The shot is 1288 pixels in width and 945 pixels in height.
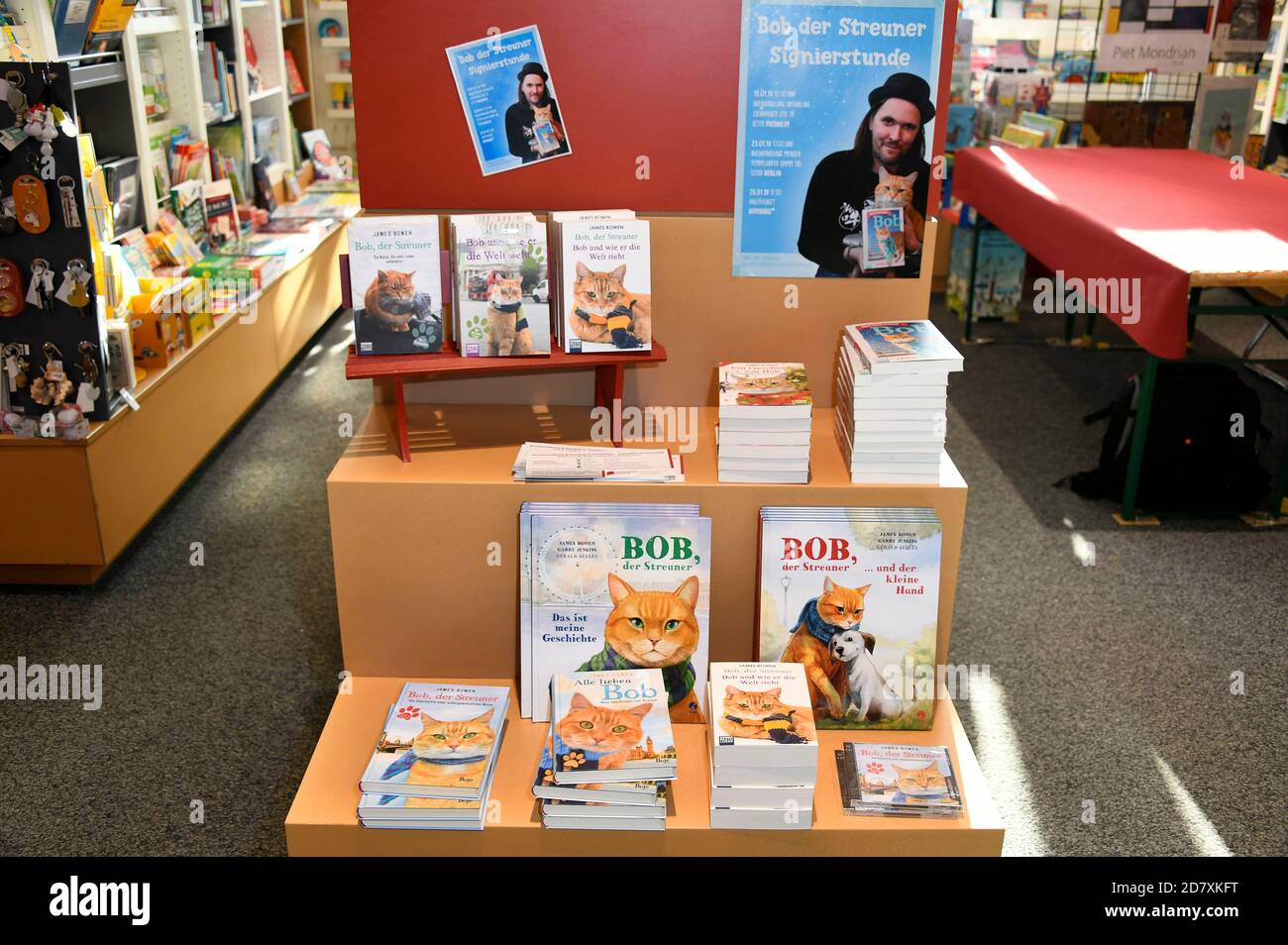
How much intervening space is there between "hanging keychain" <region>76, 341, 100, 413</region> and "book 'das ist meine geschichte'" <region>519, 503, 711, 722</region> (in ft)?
6.32

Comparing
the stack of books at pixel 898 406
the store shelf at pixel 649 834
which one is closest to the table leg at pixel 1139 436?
the stack of books at pixel 898 406

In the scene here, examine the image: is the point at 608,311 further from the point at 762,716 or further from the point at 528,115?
the point at 762,716

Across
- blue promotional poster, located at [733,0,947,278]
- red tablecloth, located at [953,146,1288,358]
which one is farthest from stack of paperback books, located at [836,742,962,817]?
red tablecloth, located at [953,146,1288,358]

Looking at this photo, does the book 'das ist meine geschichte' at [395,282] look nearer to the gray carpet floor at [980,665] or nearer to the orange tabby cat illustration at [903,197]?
the orange tabby cat illustration at [903,197]

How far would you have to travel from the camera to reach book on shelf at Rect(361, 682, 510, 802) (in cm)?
209

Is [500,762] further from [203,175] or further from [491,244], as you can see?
[203,175]

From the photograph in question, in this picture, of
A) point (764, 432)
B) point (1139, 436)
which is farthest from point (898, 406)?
point (1139, 436)

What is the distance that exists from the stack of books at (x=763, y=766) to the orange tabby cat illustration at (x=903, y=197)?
43.3 inches

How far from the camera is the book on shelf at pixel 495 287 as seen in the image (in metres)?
2.38

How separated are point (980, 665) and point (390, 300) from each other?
6.82 feet

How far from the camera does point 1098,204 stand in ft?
15.5

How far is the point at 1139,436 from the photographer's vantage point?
4133 millimetres
